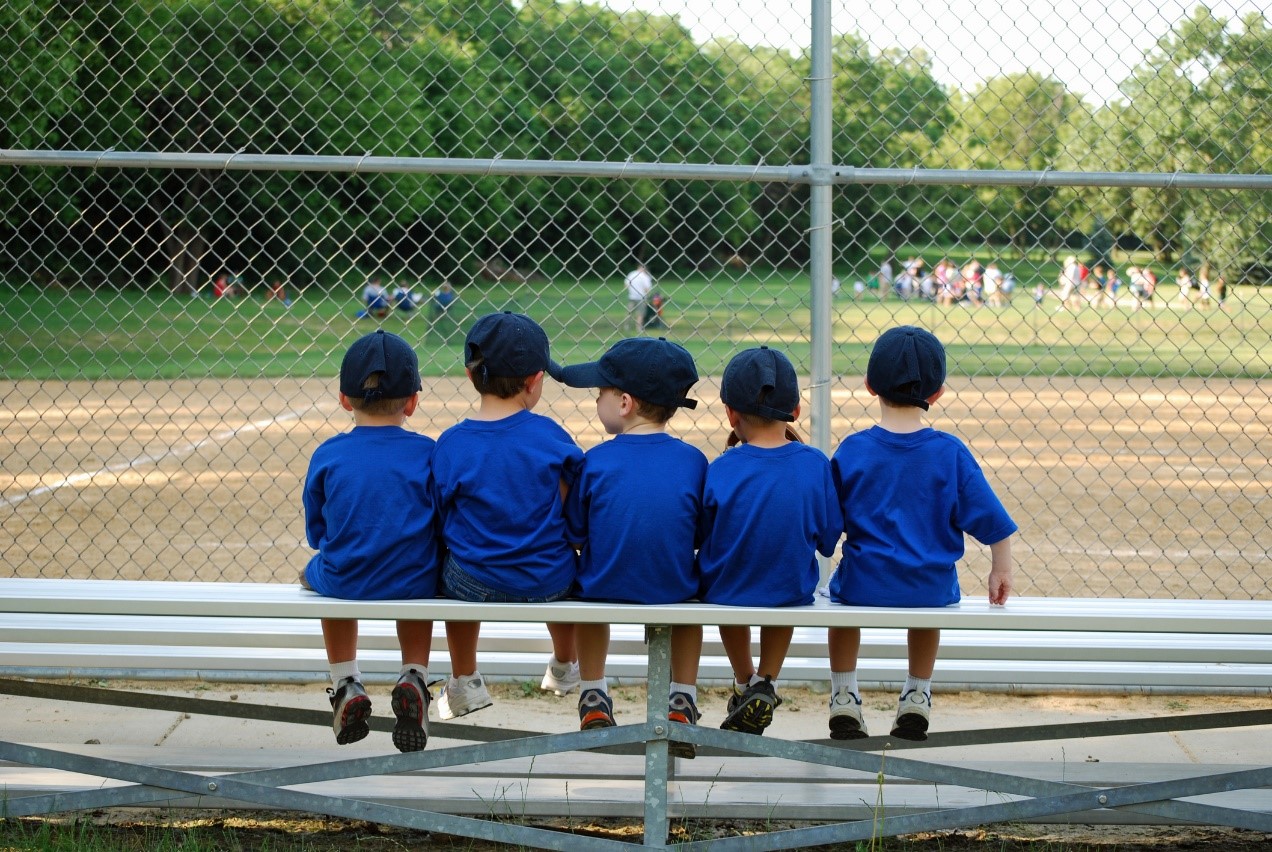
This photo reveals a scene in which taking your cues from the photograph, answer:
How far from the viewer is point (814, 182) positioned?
4086 millimetres

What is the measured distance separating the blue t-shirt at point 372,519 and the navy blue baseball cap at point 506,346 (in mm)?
281

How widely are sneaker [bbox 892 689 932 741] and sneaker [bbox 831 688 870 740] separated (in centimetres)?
10

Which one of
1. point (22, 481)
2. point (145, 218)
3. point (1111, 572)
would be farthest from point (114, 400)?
point (1111, 572)

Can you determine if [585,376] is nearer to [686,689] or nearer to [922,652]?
[686,689]

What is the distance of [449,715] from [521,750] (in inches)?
22.1

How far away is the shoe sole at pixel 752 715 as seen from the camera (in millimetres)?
3131

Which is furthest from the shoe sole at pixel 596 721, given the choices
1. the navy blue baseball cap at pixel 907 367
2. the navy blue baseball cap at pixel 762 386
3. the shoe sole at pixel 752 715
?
the navy blue baseball cap at pixel 907 367


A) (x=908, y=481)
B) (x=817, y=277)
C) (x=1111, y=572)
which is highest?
(x=817, y=277)

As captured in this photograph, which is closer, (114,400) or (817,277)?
(817,277)

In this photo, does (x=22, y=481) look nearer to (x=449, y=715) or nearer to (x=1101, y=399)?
(x=449, y=715)

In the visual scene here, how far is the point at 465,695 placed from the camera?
11.0 ft

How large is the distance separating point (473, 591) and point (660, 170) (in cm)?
160

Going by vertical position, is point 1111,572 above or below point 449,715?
below

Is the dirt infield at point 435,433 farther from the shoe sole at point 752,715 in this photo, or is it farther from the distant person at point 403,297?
the shoe sole at point 752,715
